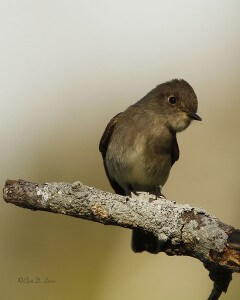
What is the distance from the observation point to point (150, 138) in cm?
554

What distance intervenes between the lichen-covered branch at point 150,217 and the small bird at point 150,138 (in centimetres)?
184

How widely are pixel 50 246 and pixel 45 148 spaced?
1.17 m

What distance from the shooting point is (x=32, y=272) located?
453 centimetres

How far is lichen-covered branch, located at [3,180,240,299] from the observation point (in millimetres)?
3365

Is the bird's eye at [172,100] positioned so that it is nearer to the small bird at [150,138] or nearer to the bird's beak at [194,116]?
the small bird at [150,138]

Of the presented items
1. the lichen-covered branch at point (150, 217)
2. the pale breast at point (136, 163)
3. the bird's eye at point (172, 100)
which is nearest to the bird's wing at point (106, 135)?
the pale breast at point (136, 163)

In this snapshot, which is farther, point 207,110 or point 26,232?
point 207,110

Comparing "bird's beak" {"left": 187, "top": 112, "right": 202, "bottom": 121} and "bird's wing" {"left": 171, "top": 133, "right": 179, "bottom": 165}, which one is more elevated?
"bird's beak" {"left": 187, "top": 112, "right": 202, "bottom": 121}

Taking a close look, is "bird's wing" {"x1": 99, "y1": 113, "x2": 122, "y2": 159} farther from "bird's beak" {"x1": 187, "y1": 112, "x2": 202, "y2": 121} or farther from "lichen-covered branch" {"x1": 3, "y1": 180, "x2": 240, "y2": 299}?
"lichen-covered branch" {"x1": 3, "y1": 180, "x2": 240, "y2": 299}

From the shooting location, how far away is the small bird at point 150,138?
5.49 metres

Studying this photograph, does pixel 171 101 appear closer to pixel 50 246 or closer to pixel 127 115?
pixel 127 115

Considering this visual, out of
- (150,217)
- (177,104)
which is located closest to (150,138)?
(177,104)

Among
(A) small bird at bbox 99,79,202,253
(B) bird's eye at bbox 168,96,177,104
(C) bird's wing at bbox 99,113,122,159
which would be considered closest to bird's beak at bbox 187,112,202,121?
(A) small bird at bbox 99,79,202,253

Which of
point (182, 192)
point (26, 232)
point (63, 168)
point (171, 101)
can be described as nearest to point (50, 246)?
point (26, 232)
